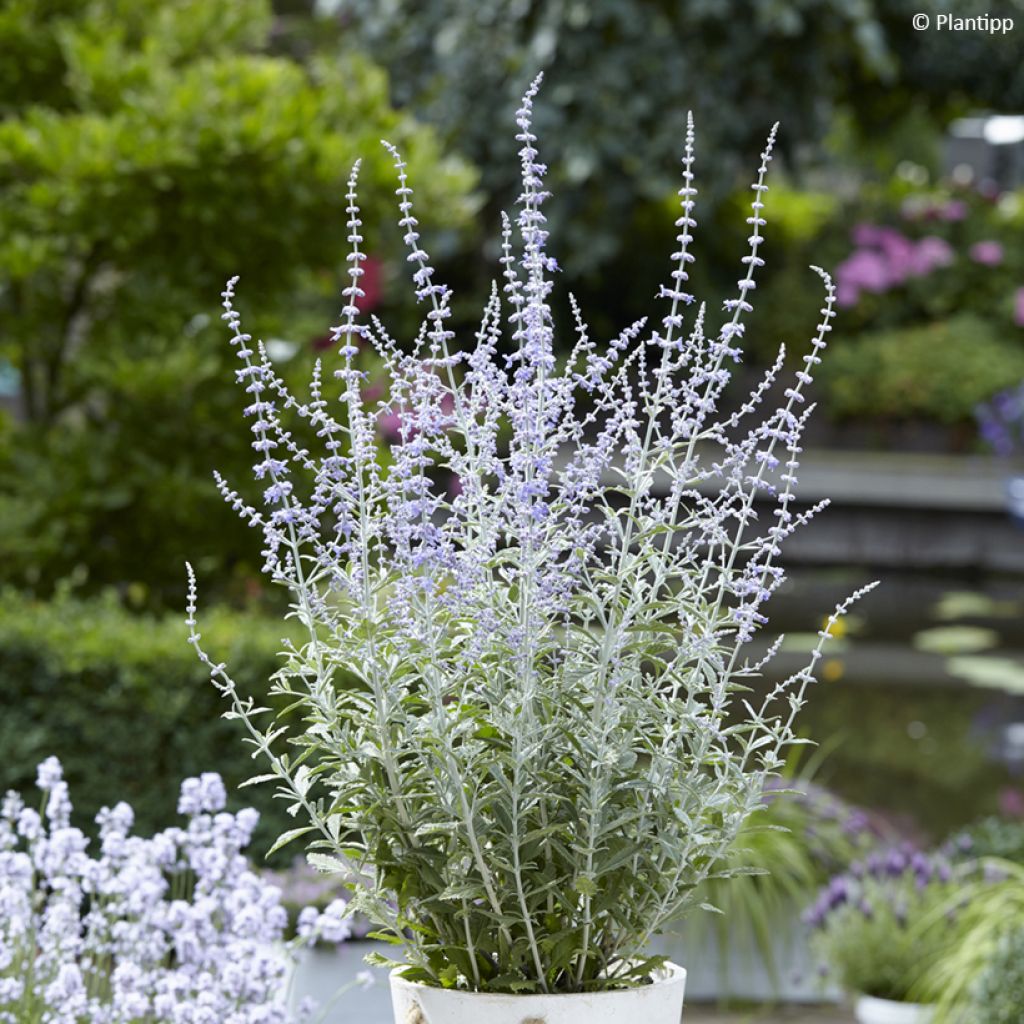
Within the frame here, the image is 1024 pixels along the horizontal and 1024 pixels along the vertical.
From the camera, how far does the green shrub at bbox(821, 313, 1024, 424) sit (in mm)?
11391

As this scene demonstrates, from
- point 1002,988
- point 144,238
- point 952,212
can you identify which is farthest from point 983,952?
point 952,212

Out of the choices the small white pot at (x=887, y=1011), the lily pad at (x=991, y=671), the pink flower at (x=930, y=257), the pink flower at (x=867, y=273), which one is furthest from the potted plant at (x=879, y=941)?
the pink flower at (x=930, y=257)

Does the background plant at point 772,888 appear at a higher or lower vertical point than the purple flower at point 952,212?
lower

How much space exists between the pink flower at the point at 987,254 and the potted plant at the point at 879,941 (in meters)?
9.30

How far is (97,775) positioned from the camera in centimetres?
359

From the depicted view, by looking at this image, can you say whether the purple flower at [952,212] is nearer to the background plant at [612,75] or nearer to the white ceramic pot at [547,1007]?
the background plant at [612,75]

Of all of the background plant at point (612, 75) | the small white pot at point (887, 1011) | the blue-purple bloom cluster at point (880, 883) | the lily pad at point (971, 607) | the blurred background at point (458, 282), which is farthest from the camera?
the background plant at point (612, 75)

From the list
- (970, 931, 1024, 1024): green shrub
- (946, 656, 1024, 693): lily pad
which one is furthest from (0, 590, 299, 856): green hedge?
(946, 656, 1024, 693): lily pad

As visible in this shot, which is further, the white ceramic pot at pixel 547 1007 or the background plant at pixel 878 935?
A: the background plant at pixel 878 935

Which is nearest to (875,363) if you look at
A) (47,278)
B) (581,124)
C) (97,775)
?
(581,124)

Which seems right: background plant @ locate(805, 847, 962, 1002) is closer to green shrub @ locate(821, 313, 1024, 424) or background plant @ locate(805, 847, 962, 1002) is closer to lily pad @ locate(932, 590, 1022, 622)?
lily pad @ locate(932, 590, 1022, 622)

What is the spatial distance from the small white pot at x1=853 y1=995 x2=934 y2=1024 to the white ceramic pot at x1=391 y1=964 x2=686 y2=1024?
2025 millimetres

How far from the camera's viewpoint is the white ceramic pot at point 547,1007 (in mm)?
1343

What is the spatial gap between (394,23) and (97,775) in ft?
28.1
